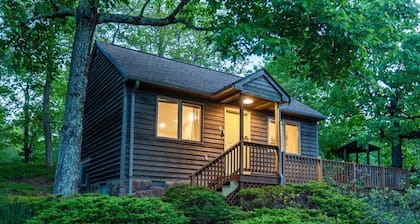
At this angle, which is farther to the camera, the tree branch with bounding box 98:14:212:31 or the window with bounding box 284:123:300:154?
the window with bounding box 284:123:300:154

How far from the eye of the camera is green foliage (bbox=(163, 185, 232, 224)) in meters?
7.27

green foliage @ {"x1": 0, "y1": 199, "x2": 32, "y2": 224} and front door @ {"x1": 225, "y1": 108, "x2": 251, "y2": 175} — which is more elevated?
front door @ {"x1": 225, "y1": 108, "x2": 251, "y2": 175}

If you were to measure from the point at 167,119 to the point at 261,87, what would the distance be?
286 centimetres

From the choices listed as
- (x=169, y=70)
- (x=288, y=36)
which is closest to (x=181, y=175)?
(x=169, y=70)

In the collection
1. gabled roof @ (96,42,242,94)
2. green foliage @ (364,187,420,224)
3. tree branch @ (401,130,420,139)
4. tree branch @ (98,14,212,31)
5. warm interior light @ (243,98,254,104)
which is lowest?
green foliage @ (364,187,420,224)

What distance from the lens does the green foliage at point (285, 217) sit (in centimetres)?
620

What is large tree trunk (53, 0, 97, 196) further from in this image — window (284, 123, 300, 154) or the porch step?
window (284, 123, 300, 154)

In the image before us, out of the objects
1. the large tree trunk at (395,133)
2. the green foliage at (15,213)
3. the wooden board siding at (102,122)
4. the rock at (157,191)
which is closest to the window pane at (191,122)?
the rock at (157,191)

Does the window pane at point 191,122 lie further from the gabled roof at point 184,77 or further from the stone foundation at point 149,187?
the stone foundation at point 149,187

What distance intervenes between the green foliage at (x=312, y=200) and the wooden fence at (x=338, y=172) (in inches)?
86.8

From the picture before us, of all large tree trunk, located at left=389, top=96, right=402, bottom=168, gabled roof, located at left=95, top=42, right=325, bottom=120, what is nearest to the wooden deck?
gabled roof, located at left=95, top=42, right=325, bottom=120

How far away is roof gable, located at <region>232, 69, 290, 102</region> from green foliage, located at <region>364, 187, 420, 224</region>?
A: 4.77 meters

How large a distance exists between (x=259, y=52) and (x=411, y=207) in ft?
14.7

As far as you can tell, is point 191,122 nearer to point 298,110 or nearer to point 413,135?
point 298,110
